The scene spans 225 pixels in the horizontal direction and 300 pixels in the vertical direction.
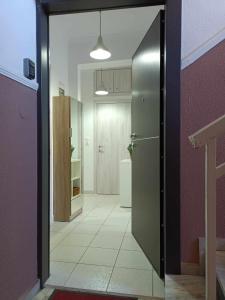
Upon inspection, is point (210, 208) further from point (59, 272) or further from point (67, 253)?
point (67, 253)

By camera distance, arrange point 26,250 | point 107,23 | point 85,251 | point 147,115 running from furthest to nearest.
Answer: point 107,23 < point 85,251 < point 147,115 < point 26,250

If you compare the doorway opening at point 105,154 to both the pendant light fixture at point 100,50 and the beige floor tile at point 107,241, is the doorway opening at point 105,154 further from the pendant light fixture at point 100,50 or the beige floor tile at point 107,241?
the pendant light fixture at point 100,50

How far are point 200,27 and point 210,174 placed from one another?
47.7 inches

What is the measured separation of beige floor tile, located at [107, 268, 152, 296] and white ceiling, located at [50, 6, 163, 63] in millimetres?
3206

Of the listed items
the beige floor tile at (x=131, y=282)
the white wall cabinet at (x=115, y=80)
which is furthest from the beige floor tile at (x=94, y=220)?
the white wall cabinet at (x=115, y=80)

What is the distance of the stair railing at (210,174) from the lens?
103 cm

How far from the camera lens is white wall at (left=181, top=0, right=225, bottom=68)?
5.73ft

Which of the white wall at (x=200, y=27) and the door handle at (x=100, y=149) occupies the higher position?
the white wall at (x=200, y=27)

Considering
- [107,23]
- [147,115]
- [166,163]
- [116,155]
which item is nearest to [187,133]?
[166,163]

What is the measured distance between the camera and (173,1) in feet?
5.77

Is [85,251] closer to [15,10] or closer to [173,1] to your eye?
[15,10]

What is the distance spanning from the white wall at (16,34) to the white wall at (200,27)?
3.51 feet

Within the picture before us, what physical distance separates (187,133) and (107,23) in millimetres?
3013

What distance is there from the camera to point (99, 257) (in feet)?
7.88
